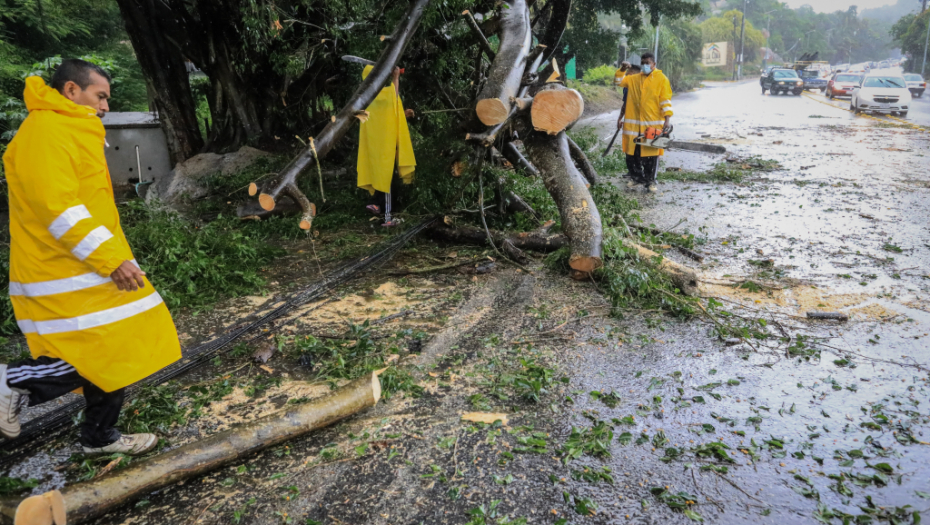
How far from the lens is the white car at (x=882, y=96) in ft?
64.0

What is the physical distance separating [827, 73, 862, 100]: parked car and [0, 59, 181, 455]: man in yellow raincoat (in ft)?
105

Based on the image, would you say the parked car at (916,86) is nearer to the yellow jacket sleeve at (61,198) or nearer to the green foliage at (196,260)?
the green foliage at (196,260)

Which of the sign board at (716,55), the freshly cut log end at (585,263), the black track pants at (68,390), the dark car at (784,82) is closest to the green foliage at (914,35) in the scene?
the sign board at (716,55)

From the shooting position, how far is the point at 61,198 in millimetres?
2547

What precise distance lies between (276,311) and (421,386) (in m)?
1.67

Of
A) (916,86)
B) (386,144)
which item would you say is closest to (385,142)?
(386,144)

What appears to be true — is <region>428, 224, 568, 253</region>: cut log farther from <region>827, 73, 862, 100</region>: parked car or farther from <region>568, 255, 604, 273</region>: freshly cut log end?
<region>827, 73, 862, 100</region>: parked car

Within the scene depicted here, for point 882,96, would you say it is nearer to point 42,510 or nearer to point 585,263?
point 585,263

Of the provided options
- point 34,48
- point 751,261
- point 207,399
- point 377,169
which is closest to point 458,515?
point 207,399

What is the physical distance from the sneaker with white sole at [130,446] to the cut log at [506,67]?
3.56m

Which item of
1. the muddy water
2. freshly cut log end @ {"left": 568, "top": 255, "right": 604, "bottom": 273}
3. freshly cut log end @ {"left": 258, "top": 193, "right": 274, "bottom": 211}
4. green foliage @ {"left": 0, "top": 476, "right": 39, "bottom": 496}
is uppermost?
freshly cut log end @ {"left": 258, "top": 193, "right": 274, "bottom": 211}

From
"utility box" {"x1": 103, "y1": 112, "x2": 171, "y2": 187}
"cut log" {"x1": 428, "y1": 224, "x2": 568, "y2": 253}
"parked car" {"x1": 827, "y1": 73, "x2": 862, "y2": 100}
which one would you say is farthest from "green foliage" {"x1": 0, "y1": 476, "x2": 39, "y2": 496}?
"parked car" {"x1": 827, "y1": 73, "x2": 862, "y2": 100}

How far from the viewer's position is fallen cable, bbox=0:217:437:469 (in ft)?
9.99

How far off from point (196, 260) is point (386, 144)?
2345 millimetres
